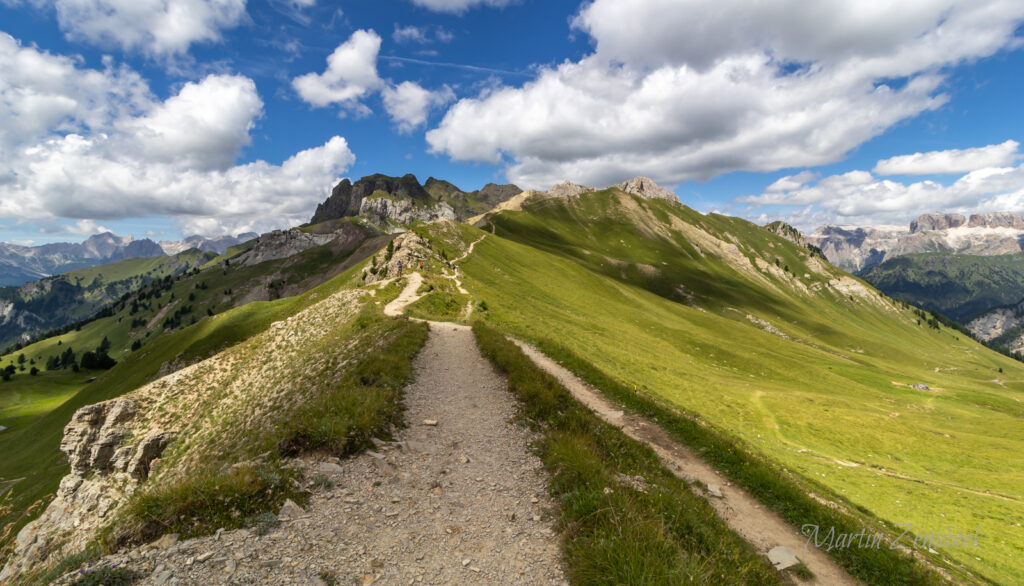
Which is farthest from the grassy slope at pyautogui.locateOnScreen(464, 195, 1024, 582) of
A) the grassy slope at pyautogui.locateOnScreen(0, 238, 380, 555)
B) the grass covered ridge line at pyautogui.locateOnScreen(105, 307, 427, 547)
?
the grassy slope at pyautogui.locateOnScreen(0, 238, 380, 555)

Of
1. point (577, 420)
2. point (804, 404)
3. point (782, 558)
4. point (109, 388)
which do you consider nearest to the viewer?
point (782, 558)

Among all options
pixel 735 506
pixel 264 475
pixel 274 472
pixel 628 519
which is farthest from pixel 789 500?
pixel 264 475

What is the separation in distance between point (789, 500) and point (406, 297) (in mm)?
36461

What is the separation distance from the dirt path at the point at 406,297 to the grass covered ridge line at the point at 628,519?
78.7 feet

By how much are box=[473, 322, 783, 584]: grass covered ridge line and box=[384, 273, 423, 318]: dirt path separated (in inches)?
945

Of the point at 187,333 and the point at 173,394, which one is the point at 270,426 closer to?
the point at 173,394

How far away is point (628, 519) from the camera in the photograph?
876cm

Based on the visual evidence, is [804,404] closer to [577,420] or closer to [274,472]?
[577,420]

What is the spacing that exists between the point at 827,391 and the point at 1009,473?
22904 mm

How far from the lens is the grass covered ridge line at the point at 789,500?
1037 centimetres

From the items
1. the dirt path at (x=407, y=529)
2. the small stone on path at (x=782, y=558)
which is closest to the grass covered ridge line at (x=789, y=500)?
the small stone on path at (x=782, y=558)

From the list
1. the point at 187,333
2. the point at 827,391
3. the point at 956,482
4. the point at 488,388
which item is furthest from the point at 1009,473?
the point at 187,333

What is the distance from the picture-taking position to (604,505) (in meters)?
9.48

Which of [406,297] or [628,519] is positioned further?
[406,297]
